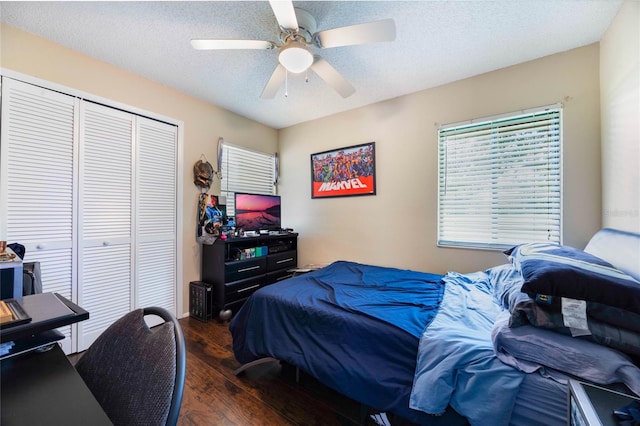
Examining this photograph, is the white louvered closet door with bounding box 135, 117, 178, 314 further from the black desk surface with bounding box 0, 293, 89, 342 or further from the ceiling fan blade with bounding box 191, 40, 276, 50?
the black desk surface with bounding box 0, 293, 89, 342

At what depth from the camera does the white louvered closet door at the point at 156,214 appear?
2432mm

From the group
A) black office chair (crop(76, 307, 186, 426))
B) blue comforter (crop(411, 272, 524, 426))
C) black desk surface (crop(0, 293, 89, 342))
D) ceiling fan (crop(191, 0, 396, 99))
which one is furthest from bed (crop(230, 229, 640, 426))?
ceiling fan (crop(191, 0, 396, 99))

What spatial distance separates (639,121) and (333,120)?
2.61 meters

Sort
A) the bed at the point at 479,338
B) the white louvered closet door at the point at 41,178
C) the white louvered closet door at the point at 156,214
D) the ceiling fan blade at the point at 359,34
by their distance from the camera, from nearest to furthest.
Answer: the bed at the point at 479,338 → the ceiling fan blade at the point at 359,34 → the white louvered closet door at the point at 41,178 → the white louvered closet door at the point at 156,214

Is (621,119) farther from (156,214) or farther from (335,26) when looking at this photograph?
(156,214)

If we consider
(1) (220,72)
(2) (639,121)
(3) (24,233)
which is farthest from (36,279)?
(2) (639,121)

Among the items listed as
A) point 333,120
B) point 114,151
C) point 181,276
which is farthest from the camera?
point 333,120

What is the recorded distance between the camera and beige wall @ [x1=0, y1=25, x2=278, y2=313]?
6.04 feet

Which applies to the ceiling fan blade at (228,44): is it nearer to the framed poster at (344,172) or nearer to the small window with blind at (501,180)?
the framed poster at (344,172)

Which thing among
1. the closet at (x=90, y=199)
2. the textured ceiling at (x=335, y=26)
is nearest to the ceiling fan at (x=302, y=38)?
the textured ceiling at (x=335, y=26)

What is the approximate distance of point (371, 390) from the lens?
4.01 feet

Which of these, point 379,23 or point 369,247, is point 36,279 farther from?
point 369,247

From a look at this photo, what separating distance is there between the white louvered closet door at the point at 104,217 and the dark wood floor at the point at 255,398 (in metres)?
0.95

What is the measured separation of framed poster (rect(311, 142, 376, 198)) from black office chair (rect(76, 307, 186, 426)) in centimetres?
256
